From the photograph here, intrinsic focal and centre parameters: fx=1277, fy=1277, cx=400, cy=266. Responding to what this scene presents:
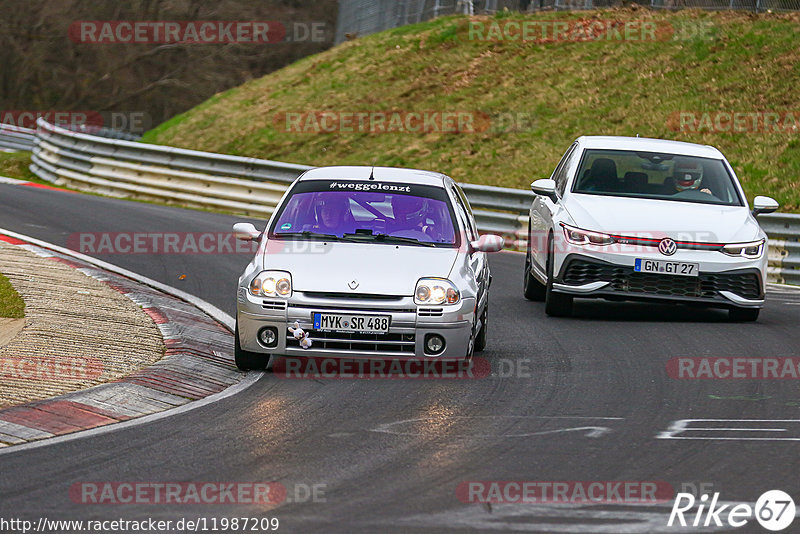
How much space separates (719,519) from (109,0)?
52.0 metres

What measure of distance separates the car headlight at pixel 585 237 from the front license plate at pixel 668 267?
358mm

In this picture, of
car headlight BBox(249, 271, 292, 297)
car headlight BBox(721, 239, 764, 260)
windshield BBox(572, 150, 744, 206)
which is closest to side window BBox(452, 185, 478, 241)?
car headlight BBox(249, 271, 292, 297)

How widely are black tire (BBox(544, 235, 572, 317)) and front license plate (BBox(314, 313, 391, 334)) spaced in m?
3.63

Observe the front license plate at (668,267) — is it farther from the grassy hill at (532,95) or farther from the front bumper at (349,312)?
the grassy hill at (532,95)

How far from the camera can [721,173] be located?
1331 cm

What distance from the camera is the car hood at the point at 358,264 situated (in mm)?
9234

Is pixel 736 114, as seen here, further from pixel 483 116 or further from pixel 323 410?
pixel 323 410

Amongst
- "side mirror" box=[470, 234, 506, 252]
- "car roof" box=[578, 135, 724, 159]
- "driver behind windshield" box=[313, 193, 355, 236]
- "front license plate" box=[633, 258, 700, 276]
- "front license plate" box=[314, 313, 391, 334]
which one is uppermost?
"car roof" box=[578, 135, 724, 159]

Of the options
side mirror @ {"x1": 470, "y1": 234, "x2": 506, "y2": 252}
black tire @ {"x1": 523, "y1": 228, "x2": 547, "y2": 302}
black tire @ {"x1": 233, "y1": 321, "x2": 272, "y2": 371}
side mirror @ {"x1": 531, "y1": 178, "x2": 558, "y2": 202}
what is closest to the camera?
black tire @ {"x1": 233, "y1": 321, "x2": 272, "y2": 371}

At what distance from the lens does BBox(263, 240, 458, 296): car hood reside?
923cm

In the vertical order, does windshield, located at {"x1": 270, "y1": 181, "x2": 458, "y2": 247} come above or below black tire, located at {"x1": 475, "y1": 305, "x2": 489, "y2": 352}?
above

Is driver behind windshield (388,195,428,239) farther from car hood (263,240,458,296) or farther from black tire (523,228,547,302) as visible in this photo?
black tire (523,228,547,302)

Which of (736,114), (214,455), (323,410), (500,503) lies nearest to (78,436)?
(214,455)

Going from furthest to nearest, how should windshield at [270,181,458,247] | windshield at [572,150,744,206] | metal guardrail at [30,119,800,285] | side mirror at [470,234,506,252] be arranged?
metal guardrail at [30,119,800,285]
windshield at [572,150,744,206]
side mirror at [470,234,506,252]
windshield at [270,181,458,247]
